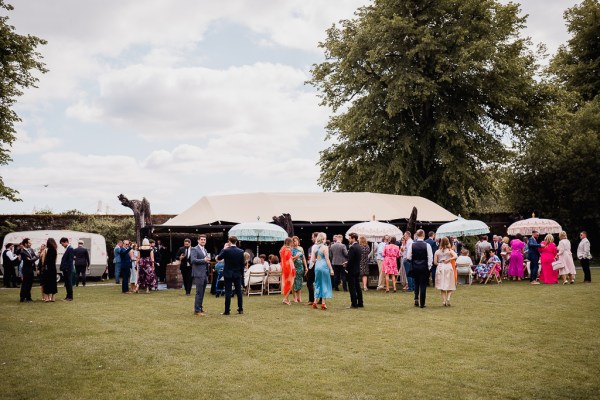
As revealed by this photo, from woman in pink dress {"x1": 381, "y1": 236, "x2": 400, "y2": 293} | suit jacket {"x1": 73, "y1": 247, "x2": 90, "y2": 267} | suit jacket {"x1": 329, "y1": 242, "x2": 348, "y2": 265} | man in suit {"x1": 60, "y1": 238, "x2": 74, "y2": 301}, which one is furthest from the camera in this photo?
suit jacket {"x1": 73, "y1": 247, "x2": 90, "y2": 267}

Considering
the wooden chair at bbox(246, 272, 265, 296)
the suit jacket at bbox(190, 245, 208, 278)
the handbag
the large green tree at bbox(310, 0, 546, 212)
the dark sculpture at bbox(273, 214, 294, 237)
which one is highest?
the large green tree at bbox(310, 0, 546, 212)

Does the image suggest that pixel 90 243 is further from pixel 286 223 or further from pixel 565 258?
pixel 565 258

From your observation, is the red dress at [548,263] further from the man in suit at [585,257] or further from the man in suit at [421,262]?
the man in suit at [421,262]

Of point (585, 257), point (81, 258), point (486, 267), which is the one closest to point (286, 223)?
point (486, 267)

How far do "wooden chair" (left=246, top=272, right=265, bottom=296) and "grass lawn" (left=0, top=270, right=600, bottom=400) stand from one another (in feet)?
11.7

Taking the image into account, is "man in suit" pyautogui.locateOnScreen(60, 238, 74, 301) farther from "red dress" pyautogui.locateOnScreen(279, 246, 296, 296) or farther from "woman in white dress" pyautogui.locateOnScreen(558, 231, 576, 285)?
"woman in white dress" pyautogui.locateOnScreen(558, 231, 576, 285)

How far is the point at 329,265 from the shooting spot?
13.6 m

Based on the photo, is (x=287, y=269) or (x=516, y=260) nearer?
(x=287, y=269)

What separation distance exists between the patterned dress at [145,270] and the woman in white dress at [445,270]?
30.8ft

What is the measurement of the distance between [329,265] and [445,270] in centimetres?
274

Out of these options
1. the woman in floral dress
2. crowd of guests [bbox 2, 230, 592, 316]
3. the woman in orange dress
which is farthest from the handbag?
the woman in floral dress

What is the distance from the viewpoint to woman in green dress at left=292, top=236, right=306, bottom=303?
14.9 meters

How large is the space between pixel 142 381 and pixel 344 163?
84.8 feet

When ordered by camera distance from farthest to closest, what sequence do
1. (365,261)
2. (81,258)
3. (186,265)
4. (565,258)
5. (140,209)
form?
(140,209), (81,258), (565,258), (365,261), (186,265)
